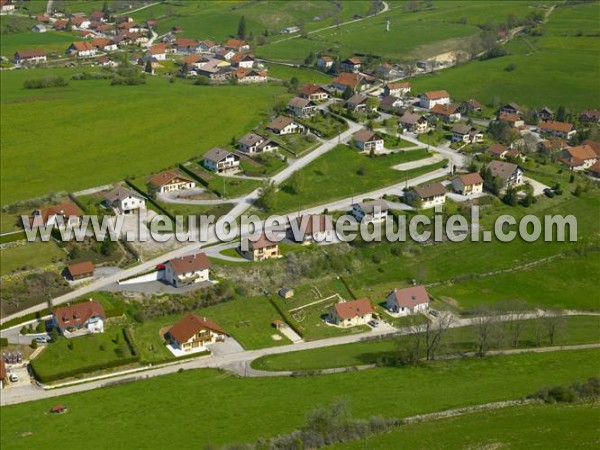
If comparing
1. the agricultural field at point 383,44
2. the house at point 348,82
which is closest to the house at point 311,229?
the house at point 348,82

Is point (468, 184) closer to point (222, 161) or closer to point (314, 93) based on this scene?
point (222, 161)

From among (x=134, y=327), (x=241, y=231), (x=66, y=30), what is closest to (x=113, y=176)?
(x=241, y=231)

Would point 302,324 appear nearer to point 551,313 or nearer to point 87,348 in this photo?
point 87,348

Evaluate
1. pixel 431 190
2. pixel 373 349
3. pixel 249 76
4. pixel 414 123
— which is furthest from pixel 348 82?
pixel 373 349

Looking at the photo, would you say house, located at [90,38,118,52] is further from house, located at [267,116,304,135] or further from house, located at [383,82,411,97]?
house, located at [267,116,304,135]

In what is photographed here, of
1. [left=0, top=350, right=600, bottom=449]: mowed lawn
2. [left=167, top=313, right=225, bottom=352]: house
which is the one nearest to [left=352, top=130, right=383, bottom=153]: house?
[left=167, top=313, right=225, bottom=352]: house
